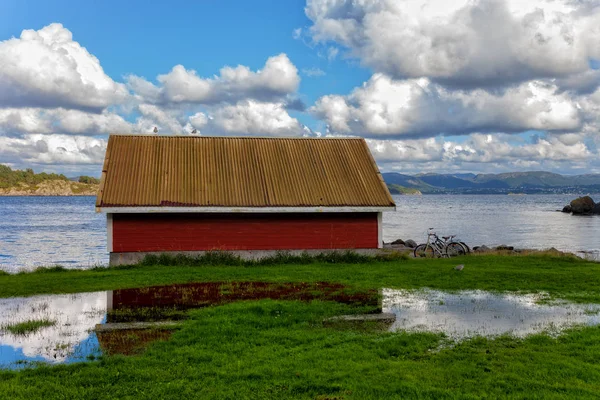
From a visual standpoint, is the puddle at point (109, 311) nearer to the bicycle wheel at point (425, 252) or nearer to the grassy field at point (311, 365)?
the grassy field at point (311, 365)

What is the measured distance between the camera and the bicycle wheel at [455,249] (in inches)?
1138

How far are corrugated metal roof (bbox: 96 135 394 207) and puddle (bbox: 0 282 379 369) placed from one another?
656cm

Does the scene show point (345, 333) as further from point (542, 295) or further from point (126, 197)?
point (126, 197)

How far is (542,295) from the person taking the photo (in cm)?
1617

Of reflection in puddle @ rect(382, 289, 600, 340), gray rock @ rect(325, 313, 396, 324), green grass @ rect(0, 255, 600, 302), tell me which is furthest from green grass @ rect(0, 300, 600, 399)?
green grass @ rect(0, 255, 600, 302)

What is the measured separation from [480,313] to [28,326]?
1054cm

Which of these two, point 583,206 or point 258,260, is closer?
point 258,260

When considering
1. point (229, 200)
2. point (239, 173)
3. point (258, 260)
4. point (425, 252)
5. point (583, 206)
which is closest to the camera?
point (258, 260)

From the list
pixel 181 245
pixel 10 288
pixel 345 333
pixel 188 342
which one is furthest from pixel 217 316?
pixel 181 245

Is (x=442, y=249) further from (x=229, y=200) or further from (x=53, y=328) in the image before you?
(x=53, y=328)

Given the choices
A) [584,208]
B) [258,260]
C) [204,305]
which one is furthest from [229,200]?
[584,208]

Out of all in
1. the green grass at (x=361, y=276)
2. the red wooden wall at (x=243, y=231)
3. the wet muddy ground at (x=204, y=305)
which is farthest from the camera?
the red wooden wall at (x=243, y=231)

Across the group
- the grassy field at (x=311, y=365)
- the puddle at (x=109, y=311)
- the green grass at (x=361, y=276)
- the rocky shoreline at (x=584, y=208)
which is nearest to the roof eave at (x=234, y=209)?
the green grass at (x=361, y=276)

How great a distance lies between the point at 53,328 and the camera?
40.0ft
